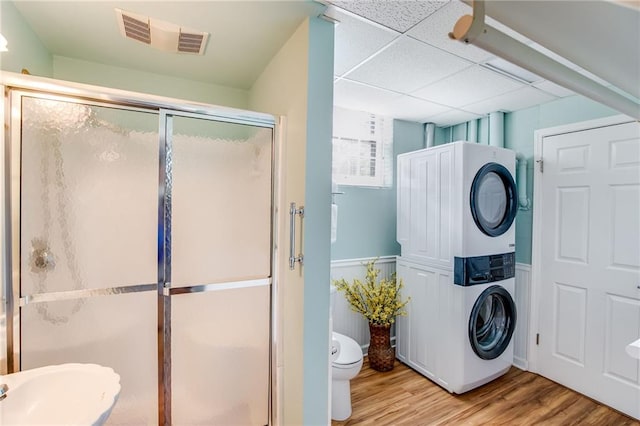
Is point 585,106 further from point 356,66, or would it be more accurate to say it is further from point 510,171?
point 356,66

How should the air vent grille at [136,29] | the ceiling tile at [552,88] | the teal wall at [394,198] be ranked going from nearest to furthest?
the air vent grille at [136,29] < the ceiling tile at [552,88] < the teal wall at [394,198]

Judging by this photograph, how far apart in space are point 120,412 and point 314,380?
3.10 feet

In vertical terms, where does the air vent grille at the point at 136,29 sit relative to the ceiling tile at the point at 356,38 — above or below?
above

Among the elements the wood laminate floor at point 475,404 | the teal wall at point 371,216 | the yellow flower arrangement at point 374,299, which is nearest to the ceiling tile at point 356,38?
the teal wall at point 371,216

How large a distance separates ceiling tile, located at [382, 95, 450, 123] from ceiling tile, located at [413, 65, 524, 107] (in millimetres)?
96

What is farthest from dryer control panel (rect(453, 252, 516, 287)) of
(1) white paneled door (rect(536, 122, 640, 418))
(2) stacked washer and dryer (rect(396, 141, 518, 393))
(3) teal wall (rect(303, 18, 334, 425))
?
(3) teal wall (rect(303, 18, 334, 425))

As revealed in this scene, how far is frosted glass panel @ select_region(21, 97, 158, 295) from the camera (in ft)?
4.09

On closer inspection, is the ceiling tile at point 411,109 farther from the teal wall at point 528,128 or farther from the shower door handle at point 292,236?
the shower door handle at point 292,236

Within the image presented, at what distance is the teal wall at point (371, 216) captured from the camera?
2.72 meters

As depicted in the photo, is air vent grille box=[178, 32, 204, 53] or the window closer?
air vent grille box=[178, 32, 204, 53]

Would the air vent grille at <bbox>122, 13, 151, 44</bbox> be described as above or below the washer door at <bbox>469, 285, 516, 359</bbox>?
above

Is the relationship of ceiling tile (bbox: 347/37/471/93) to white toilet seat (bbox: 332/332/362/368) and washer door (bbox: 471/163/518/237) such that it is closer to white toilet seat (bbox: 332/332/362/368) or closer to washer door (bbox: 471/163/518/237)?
washer door (bbox: 471/163/518/237)

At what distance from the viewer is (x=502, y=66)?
1896 mm

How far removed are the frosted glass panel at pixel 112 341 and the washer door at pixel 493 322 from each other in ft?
7.07
